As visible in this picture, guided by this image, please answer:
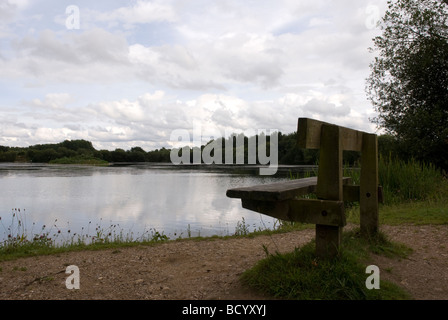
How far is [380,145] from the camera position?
56.4 feet

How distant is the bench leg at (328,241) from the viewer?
304 cm

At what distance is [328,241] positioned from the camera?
3.06 meters

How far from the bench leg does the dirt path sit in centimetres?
67

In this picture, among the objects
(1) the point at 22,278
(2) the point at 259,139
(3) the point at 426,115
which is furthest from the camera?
(2) the point at 259,139

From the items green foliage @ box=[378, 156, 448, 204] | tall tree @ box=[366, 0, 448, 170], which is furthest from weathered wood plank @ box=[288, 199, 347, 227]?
tall tree @ box=[366, 0, 448, 170]

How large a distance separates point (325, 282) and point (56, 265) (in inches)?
125

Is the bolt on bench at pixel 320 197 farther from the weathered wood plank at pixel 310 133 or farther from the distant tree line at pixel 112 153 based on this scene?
the distant tree line at pixel 112 153

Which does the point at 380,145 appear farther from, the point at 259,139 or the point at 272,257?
the point at 259,139

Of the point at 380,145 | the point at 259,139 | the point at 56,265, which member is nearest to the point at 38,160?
the point at 259,139

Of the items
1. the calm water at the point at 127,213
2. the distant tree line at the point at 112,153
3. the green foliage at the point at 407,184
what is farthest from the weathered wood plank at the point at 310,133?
the distant tree line at the point at 112,153

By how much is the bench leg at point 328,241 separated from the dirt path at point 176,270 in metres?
0.67

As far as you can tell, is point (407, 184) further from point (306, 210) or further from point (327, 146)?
point (306, 210)

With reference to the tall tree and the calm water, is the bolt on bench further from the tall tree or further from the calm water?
the tall tree

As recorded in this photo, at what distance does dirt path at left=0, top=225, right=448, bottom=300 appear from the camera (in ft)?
10.4
